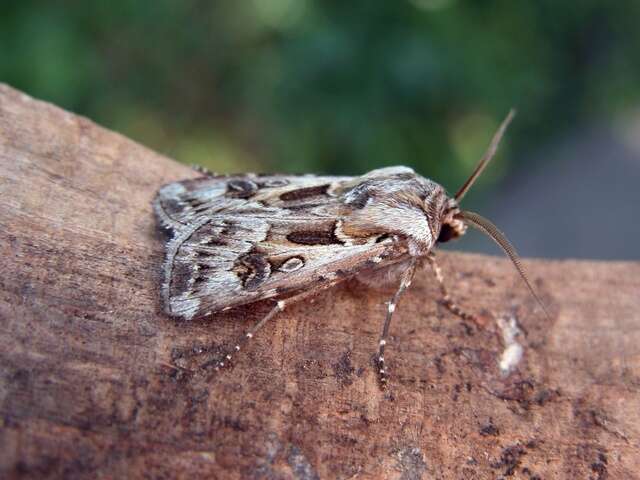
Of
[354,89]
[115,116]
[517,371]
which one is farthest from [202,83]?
[517,371]

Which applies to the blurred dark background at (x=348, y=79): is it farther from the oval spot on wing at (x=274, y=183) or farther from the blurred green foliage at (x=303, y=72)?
the oval spot on wing at (x=274, y=183)

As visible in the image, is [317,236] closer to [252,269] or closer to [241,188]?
[252,269]

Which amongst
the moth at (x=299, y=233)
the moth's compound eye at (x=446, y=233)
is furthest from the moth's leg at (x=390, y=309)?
the moth's compound eye at (x=446, y=233)

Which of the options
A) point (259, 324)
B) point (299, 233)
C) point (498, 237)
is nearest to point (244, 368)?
point (259, 324)

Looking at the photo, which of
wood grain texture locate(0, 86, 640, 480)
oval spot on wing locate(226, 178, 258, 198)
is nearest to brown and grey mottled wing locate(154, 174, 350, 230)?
oval spot on wing locate(226, 178, 258, 198)

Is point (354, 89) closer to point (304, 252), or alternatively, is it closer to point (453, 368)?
point (304, 252)
